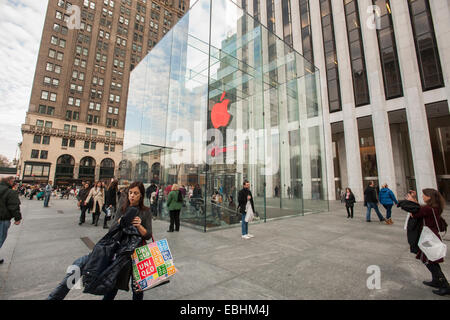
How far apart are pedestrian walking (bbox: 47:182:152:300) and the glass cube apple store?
5372 millimetres

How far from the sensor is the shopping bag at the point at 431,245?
3.05m

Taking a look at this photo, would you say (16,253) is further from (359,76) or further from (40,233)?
(359,76)

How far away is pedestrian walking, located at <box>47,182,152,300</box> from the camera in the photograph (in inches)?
80.1

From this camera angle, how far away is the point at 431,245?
3.15m

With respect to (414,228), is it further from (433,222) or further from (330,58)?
(330,58)

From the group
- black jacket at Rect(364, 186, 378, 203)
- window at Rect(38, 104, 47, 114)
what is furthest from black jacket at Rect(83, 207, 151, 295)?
window at Rect(38, 104, 47, 114)

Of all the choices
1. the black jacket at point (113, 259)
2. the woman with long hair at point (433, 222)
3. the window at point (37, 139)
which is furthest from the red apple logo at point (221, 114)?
the window at point (37, 139)

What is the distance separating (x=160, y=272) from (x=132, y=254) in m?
0.38

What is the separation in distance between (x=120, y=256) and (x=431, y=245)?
14.9 ft

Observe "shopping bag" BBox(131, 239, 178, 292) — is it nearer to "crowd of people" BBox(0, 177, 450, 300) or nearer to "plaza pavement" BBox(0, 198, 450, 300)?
"crowd of people" BBox(0, 177, 450, 300)

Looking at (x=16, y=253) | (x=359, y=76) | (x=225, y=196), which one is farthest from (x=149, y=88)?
(x=359, y=76)

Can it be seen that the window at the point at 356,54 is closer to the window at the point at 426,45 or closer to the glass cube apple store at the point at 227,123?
the window at the point at 426,45

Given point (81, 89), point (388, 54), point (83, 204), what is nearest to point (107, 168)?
point (81, 89)

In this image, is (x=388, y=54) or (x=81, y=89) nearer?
(x=388, y=54)
